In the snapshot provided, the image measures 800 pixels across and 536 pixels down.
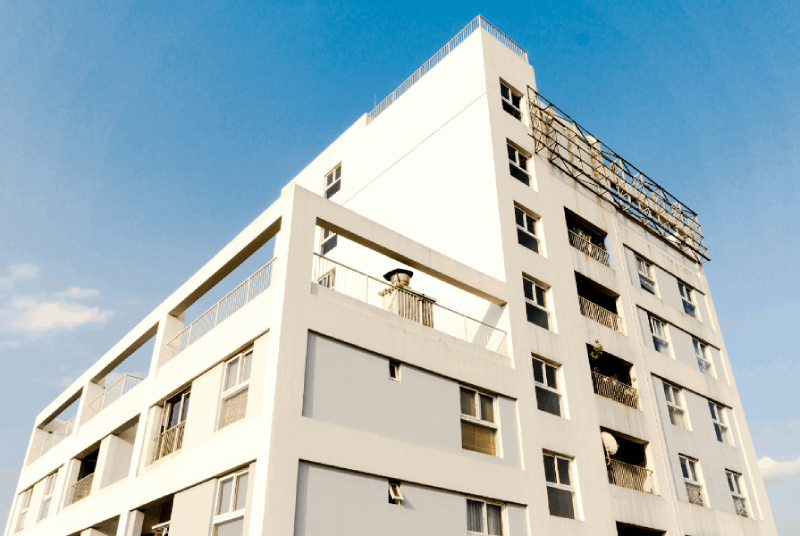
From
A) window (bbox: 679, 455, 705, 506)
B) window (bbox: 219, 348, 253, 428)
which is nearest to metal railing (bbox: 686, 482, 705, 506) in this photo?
window (bbox: 679, 455, 705, 506)

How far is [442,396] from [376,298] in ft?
21.5

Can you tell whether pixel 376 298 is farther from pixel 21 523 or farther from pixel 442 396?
pixel 21 523

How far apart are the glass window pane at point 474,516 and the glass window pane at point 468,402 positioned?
6.82ft

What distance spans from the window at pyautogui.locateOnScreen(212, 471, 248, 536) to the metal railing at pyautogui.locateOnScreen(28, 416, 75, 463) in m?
13.8

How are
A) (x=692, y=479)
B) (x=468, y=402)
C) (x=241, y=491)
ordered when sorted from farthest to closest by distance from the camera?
(x=692, y=479), (x=468, y=402), (x=241, y=491)

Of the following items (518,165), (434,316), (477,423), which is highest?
(518,165)

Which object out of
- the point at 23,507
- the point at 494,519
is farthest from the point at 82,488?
the point at 494,519

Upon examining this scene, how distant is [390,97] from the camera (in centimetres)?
2775

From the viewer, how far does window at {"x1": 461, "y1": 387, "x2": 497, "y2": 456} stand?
1532 centimetres

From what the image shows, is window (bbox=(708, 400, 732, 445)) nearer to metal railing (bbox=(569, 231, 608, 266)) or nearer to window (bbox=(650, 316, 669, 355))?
window (bbox=(650, 316, 669, 355))

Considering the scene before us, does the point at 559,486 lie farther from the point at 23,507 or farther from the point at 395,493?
the point at 23,507

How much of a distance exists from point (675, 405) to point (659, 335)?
2.83m

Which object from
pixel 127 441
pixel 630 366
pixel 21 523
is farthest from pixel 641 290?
pixel 21 523

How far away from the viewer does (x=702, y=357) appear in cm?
2641
